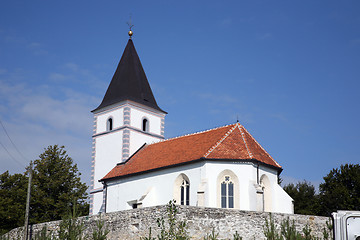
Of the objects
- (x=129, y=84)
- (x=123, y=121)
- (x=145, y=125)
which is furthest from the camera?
(x=129, y=84)

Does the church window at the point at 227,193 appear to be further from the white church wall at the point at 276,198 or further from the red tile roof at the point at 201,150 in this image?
the white church wall at the point at 276,198

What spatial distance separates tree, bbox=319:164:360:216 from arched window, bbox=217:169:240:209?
634 inches

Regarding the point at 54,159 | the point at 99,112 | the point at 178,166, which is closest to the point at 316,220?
the point at 178,166

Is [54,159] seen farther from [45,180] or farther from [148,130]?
[148,130]

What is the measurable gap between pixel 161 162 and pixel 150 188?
6.56 ft

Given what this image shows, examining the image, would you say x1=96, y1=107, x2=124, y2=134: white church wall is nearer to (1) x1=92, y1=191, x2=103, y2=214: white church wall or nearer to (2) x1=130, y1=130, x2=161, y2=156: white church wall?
(2) x1=130, y1=130, x2=161, y2=156: white church wall

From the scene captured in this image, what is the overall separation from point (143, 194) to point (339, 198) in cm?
1979

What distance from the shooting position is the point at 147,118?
143ft

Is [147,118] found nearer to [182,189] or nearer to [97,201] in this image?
[97,201]

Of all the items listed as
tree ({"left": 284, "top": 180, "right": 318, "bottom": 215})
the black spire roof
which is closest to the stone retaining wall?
the black spire roof

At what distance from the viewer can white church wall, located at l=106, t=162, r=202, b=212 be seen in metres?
31.8

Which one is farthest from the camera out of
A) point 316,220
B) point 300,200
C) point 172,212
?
point 300,200

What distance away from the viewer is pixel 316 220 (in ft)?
76.3

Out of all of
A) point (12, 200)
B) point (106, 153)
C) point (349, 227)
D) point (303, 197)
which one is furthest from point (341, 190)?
point (349, 227)
